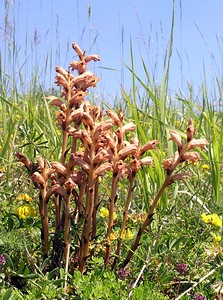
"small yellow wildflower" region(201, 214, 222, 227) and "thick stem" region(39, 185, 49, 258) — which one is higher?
"thick stem" region(39, 185, 49, 258)

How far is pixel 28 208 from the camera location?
5.59 feet

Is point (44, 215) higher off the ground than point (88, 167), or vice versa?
point (88, 167)

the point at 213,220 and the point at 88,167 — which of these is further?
the point at 213,220

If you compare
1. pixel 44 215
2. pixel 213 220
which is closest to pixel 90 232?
pixel 44 215

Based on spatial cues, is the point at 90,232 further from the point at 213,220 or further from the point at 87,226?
the point at 213,220

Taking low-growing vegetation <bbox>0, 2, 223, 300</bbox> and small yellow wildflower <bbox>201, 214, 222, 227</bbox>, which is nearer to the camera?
low-growing vegetation <bbox>0, 2, 223, 300</bbox>

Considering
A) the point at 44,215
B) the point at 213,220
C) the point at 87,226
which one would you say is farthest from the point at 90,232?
the point at 213,220

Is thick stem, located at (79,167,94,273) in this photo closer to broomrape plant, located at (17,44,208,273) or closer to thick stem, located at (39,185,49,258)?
broomrape plant, located at (17,44,208,273)

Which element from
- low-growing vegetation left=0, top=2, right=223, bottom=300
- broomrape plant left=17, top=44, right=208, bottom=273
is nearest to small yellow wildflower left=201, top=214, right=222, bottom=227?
low-growing vegetation left=0, top=2, right=223, bottom=300

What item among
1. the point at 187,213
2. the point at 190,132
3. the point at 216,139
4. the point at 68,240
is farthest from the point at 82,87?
the point at 216,139

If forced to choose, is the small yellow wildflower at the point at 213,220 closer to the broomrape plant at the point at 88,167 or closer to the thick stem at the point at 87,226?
the broomrape plant at the point at 88,167

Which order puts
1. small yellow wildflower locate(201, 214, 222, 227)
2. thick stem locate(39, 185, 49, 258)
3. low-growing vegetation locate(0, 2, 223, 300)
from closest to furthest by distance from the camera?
low-growing vegetation locate(0, 2, 223, 300) < thick stem locate(39, 185, 49, 258) < small yellow wildflower locate(201, 214, 222, 227)

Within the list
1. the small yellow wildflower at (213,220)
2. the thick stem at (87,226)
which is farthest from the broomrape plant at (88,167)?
the small yellow wildflower at (213,220)

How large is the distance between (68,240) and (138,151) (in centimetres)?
35
